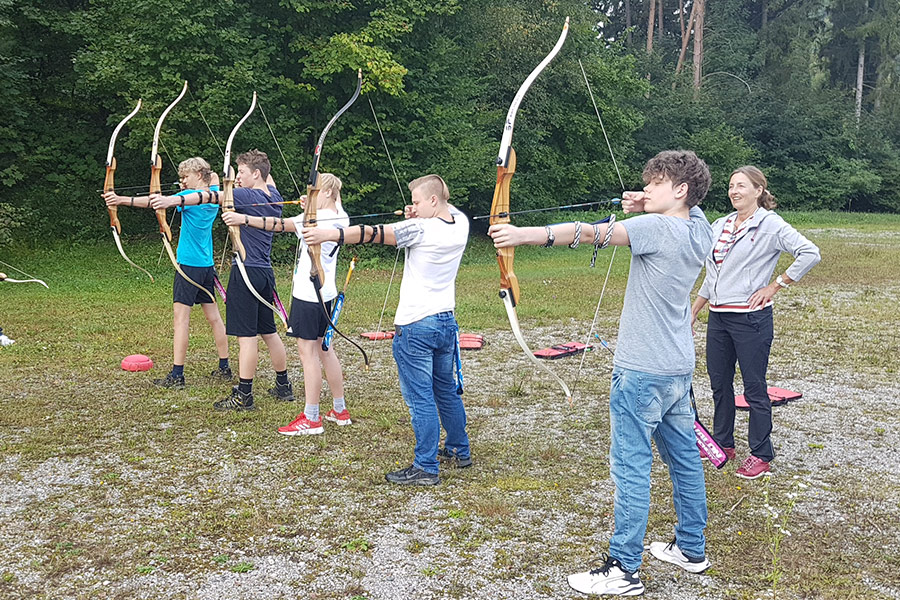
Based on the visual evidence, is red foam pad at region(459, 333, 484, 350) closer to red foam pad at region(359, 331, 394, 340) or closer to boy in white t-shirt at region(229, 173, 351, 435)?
red foam pad at region(359, 331, 394, 340)

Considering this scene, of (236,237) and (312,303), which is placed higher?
(236,237)

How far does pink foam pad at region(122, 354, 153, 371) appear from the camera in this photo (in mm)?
7270

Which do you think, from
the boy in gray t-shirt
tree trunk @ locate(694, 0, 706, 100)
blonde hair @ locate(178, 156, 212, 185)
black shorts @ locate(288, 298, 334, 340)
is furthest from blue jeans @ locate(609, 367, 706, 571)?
tree trunk @ locate(694, 0, 706, 100)

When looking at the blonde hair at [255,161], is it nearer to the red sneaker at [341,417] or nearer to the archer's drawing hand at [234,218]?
the archer's drawing hand at [234,218]

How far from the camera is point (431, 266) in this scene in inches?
173

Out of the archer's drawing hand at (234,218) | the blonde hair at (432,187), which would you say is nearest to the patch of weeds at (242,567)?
the blonde hair at (432,187)

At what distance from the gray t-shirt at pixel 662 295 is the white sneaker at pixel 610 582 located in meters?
0.84

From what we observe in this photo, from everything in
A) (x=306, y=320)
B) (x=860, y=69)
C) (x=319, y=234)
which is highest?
(x=860, y=69)

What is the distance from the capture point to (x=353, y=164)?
18.2m

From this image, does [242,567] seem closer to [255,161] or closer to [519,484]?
[519,484]

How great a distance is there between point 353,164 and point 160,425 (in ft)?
43.2

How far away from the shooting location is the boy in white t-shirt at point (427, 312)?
4332mm

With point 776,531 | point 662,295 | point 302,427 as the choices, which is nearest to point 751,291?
point 776,531

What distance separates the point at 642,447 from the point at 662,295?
627 millimetres
